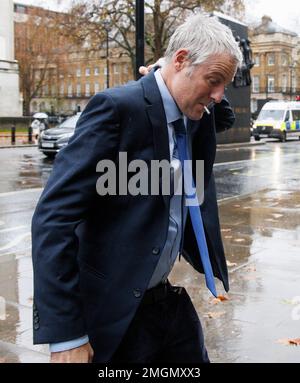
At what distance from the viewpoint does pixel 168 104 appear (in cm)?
206

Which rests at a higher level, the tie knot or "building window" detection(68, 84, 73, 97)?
"building window" detection(68, 84, 73, 97)

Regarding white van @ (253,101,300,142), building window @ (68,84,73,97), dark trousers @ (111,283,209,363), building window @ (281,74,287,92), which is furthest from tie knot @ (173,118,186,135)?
building window @ (68,84,73,97)

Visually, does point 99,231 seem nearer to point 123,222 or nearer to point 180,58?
point 123,222

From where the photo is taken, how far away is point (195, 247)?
7.60 ft

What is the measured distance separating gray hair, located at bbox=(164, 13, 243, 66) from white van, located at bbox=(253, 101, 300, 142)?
1375 inches

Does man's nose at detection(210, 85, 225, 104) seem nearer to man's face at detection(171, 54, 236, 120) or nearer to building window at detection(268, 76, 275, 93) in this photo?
man's face at detection(171, 54, 236, 120)

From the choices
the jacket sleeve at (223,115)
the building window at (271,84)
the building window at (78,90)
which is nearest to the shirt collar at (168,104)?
the jacket sleeve at (223,115)

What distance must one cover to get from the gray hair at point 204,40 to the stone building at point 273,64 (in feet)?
291

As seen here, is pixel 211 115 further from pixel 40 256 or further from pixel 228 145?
pixel 228 145

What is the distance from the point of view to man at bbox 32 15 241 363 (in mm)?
1839

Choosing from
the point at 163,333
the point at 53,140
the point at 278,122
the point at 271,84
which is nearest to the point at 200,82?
the point at 163,333

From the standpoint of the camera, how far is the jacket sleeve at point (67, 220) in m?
1.81

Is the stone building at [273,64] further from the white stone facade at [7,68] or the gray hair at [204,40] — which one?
the gray hair at [204,40]

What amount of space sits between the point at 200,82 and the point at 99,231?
0.59 metres
